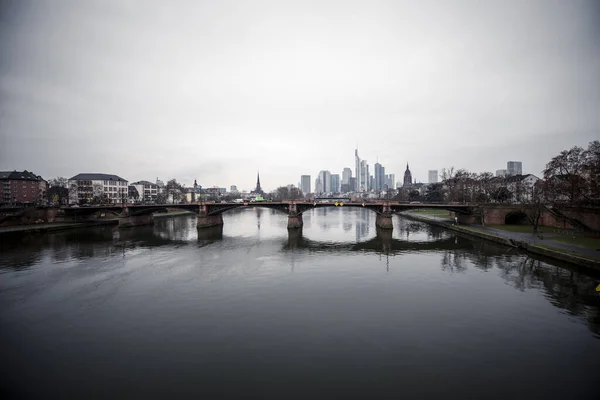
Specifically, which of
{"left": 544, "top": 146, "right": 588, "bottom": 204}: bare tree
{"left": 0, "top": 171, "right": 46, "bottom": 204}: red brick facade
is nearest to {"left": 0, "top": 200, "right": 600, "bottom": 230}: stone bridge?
{"left": 544, "top": 146, "right": 588, "bottom": 204}: bare tree

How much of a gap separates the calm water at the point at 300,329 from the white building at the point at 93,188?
105 metres

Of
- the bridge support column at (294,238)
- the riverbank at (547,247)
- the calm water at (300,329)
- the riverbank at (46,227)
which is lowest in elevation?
the bridge support column at (294,238)

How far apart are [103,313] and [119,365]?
766 cm

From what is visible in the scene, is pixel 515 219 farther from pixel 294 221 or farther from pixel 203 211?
pixel 203 211

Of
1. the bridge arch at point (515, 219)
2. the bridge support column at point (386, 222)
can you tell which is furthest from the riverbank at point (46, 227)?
the bridge arch at point (515, 219)

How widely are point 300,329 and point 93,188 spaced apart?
144 meters

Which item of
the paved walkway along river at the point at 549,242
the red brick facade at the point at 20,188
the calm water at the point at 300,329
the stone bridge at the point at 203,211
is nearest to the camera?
→ the calm water at the point at 300,329

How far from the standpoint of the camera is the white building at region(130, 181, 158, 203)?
157m

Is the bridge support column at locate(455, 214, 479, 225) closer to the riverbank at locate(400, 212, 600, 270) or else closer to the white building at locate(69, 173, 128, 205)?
the riverbank at locate(400, 212, 600, 270)

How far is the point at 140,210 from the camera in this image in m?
70.6

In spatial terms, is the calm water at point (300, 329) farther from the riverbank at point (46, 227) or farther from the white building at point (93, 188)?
the white building at point (93, 188)

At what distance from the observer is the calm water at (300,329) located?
1153cm

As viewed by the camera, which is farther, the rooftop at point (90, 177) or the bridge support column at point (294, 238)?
the rooftop at point (90, 177)

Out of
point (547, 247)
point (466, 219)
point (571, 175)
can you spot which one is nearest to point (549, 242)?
point (547, 247)
